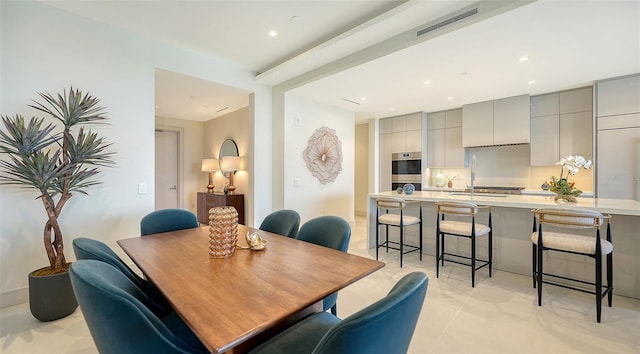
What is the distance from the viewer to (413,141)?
5859 mm

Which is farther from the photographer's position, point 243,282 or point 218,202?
point 218,202

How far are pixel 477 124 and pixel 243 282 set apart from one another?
5.31m

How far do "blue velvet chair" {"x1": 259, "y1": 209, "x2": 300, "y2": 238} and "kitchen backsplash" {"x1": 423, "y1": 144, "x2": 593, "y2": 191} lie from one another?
4.29 m

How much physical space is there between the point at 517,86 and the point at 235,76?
170 inches

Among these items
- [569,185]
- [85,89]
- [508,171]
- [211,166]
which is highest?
[85,89]

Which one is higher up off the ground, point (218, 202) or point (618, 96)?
point (618, 96)

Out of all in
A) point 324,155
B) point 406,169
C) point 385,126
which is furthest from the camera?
point 385,126

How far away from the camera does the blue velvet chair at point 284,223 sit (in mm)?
2348

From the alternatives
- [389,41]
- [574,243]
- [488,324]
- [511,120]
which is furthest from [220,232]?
[511,120]

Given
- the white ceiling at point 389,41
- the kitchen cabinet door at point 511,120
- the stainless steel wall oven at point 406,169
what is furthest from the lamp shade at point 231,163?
the kitchen cabinet door at point 511,120

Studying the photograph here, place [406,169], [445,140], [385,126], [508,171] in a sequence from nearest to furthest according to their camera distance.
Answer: [508,171] → [445,140] → [406,169] → [385,126]

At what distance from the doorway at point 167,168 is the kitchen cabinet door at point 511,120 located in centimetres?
674

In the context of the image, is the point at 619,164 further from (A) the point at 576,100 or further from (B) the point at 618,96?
(A) the point at 576,100

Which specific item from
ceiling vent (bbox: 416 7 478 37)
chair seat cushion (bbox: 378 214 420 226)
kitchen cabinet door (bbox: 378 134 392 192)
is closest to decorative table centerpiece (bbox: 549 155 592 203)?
chair seat cushion (bbox: 378 214 420 226)
